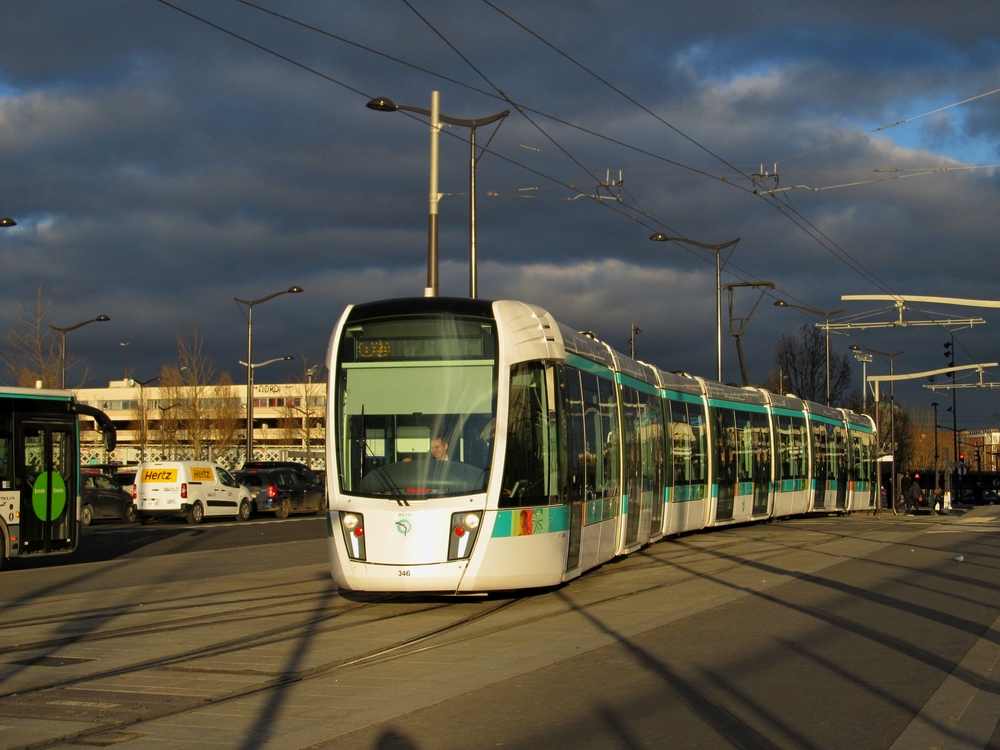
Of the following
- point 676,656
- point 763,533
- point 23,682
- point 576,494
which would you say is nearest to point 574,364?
point 576,494

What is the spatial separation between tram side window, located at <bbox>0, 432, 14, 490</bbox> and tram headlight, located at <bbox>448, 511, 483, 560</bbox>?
906cm

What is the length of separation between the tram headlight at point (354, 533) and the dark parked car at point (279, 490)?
26162 millimetres

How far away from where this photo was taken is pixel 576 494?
1365cm

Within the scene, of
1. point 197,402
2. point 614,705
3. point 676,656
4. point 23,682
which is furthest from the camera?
point 197,402

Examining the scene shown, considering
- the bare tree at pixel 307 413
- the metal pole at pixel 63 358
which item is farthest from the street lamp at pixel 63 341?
the bare tree at pixel 307 413

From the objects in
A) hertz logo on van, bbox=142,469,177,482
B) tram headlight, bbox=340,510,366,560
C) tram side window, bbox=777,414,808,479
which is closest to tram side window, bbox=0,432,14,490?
tram headlight, bbox=340,510,366,560

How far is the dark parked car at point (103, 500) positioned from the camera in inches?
1319

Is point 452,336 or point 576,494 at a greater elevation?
point 452,336

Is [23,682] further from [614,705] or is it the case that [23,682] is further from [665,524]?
[665,524]

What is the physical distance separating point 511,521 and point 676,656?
2.86m

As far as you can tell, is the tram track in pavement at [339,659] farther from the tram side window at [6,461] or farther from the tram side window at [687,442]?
the tram side window at [6,461]

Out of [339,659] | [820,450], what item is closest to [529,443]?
[339,659]

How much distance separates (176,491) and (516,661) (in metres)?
26.5

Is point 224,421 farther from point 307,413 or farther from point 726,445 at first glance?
point 726,445
